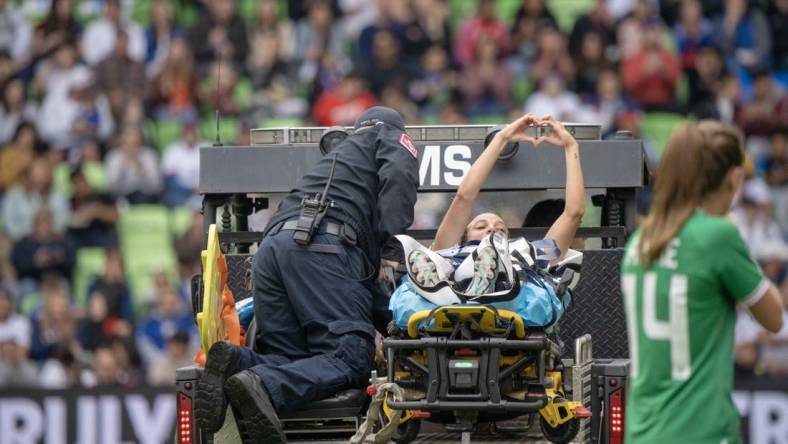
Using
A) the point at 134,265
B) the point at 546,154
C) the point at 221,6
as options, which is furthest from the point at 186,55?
the point at 546,154

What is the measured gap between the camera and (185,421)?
22.4ft

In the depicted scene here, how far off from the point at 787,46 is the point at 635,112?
5.68 ft

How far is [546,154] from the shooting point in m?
7.91

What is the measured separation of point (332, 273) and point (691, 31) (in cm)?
846

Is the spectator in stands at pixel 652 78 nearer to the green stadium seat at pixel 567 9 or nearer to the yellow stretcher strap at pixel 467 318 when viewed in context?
the green stadium seat at pixel 567 9

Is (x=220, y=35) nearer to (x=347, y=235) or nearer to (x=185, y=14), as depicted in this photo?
(x=185, y=14)

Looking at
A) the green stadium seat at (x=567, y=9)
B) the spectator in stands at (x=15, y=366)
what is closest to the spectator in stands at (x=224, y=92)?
the spectator in stands at (x=15, y=366)

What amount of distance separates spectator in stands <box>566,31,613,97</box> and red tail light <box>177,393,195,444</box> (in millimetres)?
8034

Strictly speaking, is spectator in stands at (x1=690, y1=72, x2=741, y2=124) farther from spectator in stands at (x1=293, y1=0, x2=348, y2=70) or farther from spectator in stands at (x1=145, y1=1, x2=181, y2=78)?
spectator in stands at (x1=145, y1=1, x2=181, y2=78)

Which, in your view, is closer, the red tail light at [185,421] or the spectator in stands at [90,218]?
the red tail light at [185,421]

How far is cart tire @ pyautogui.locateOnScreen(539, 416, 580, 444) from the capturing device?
640 centimetres

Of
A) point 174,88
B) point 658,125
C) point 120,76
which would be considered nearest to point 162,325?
point 174,88

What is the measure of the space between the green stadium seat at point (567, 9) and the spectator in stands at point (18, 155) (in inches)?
194

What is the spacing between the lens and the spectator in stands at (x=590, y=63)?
46.7ft
